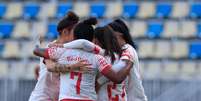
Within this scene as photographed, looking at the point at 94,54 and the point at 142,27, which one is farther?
the point at 142,27

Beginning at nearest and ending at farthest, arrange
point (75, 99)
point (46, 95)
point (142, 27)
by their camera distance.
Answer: point (75, 99) < point (46, 95) < point (142, 27)

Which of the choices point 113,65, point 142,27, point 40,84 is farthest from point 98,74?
point 142,27

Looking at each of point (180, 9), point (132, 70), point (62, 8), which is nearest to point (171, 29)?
point (180, 9)

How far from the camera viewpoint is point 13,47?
879 inches

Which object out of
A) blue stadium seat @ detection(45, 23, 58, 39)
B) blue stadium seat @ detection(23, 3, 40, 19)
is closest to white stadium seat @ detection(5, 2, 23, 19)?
blue stadium seat @ detection(23, 3, 40, 19)

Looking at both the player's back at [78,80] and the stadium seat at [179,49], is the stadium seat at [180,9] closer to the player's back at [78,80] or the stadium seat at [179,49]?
the stadium seat at [179,49]

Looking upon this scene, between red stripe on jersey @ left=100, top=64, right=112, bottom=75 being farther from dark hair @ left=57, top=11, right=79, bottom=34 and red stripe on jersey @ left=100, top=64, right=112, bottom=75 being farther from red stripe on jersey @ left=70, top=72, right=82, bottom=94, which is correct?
dark hair @ left=57, top=11, right=79, bottom=34

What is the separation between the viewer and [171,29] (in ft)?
71.9

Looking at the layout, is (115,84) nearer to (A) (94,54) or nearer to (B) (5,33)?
(A) (94,54)

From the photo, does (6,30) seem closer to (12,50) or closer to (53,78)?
(12,50)

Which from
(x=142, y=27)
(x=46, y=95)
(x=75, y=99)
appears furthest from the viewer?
(x=142, y=27)

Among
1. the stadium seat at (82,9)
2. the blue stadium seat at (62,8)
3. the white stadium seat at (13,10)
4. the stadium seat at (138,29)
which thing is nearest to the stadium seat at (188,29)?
the stadium seat at (138,29)

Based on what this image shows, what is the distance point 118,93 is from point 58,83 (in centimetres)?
55

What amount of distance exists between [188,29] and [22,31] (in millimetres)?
3903
